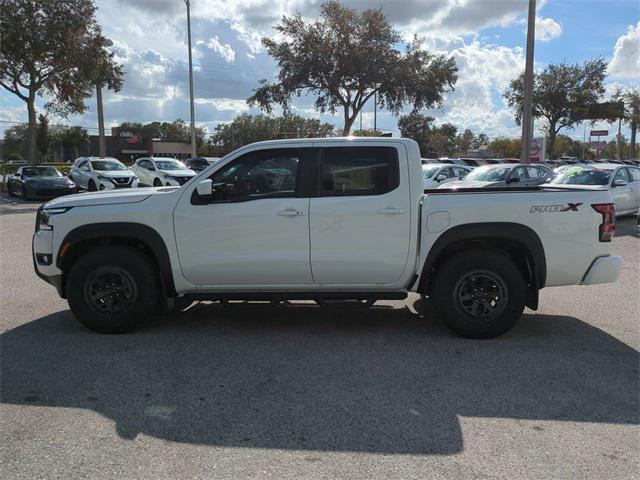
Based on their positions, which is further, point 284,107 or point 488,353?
point 284,107

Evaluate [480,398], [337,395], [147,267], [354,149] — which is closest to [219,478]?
[337,395]

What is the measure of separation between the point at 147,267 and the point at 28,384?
1.48 metres

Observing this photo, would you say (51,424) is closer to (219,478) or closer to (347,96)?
(219,478)

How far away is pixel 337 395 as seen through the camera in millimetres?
4074

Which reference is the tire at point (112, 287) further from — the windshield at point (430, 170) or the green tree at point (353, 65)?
the green tree at point (353, 65)

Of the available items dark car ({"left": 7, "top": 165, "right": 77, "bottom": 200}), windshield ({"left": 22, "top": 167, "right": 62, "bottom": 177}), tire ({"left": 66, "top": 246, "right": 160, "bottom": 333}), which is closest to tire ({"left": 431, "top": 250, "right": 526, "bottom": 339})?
tire ({"left": 66, "top": 246, "right": 160, "bottom": 333})

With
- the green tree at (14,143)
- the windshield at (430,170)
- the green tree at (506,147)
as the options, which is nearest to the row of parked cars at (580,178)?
the windshield at (430,170)

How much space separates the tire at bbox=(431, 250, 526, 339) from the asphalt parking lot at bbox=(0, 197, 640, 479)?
19 centimetres

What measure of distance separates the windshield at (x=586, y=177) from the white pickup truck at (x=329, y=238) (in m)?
10.2

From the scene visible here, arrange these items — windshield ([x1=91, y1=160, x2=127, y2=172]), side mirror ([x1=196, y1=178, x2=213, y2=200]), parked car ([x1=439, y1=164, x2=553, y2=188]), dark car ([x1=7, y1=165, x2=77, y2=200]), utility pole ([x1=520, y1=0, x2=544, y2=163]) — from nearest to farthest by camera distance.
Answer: side mirror ([x1=196, y1=178, x2=213, y2=200])
parked car ([x1=439, y1=164, x2=553, y2=188])
utility pole ([x1=520, y1=0, x2=544, y2=163])
dark car ([x1=7, y1=165, x2=77, y2=200])
windshield ([x1=91, y1=160, x2=127, y2=172])

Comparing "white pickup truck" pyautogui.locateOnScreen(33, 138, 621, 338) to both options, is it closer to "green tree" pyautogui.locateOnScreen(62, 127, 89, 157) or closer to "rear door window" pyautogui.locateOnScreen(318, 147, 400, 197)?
"rear door window" pyautogui.locateOnScreen(318, 147, 400, 197)

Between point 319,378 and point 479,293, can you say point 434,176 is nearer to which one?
point 479,293

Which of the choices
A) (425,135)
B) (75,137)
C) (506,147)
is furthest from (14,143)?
(506,147)

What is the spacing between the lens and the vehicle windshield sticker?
5102mm
